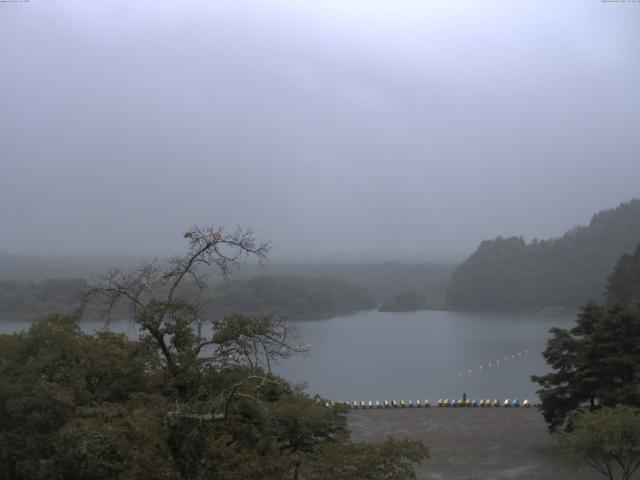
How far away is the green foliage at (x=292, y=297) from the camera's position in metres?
56.9

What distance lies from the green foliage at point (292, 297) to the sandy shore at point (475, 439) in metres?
34.6

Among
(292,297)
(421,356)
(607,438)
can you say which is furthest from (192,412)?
(292,297)

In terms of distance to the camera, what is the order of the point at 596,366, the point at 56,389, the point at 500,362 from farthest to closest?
the point at 500,362 → the point at 596,366 → the point at 56,389

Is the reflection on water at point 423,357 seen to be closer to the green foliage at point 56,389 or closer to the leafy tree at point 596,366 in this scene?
the leafy tree at point 596,366

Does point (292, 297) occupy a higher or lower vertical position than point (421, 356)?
higher

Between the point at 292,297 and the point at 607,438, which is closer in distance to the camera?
the point at 607,438

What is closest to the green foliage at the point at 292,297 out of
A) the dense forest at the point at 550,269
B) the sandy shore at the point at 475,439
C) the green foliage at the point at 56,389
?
the dense forest at the point at 550,269

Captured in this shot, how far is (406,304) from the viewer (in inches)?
2825

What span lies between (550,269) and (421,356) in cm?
3642

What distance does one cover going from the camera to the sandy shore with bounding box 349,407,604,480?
12.4 m

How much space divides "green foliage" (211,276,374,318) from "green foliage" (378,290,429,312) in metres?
3.56

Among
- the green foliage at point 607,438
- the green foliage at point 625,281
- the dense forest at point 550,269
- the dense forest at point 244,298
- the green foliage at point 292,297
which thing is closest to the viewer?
the green foliage at point 607,438

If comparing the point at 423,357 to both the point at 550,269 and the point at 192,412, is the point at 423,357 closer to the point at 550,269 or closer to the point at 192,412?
the point at 192,412

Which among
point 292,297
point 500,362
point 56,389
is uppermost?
point 56,389
